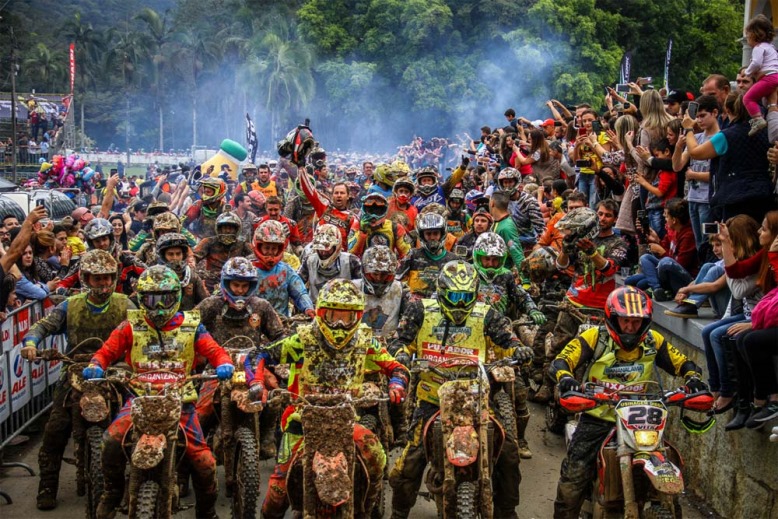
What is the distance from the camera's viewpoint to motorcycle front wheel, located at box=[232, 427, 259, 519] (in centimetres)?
835

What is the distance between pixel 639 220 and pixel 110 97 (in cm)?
9123

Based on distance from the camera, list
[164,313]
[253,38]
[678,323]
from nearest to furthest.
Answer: [164,313] → [678,323] → [253,38]

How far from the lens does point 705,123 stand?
1148 cm

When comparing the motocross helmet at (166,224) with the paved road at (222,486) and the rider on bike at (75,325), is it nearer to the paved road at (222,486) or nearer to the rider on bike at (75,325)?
the rider on bike at (75,325)

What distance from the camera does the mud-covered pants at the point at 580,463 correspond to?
8117 mm

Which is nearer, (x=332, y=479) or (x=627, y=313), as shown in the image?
(x=332, y=479)

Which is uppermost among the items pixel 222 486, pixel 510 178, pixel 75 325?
pixel 510 178

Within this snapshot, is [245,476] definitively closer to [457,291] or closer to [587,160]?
[457,291]

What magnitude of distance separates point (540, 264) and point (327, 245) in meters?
2.82

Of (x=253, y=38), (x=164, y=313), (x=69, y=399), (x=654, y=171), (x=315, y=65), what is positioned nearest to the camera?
(x=164, y=313)

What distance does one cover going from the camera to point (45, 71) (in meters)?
91.2

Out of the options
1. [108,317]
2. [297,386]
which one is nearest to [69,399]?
[108,317]

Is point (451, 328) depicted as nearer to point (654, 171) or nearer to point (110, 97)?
point (654, 171)

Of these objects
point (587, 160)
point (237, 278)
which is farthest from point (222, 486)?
point (587, 160)
